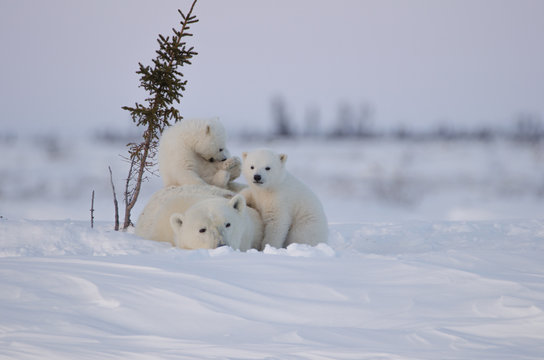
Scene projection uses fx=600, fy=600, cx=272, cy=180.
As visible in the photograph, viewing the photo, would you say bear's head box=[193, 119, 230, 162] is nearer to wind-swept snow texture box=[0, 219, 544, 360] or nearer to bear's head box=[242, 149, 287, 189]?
bear's head box=[242, 149, 287, 189]

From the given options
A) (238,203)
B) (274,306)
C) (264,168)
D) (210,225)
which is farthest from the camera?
(264,168)

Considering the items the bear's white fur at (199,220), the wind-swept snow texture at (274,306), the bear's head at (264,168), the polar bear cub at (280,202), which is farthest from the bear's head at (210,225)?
the wind-swept snow texture at (274,306)

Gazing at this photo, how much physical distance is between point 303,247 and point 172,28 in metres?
4.77

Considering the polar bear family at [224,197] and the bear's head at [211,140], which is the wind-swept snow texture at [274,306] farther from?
the bear's head at [211,140]

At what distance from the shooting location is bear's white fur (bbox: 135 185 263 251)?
A: 5.72m

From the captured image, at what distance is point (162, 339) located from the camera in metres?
2.90

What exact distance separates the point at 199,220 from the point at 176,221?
1.00 ft

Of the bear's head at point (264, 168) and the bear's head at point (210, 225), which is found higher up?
the bear's head at point (264, 168)

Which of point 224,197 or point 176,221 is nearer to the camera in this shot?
point 176,221

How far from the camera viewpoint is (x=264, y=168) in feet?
22.4

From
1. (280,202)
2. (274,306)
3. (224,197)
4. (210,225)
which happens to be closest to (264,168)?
(280,202)

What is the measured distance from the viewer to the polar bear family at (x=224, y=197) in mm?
6082

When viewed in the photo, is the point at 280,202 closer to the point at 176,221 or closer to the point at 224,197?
the point at 224,197

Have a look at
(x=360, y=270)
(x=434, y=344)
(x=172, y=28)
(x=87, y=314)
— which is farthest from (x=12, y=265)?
(x=172, y=28)
